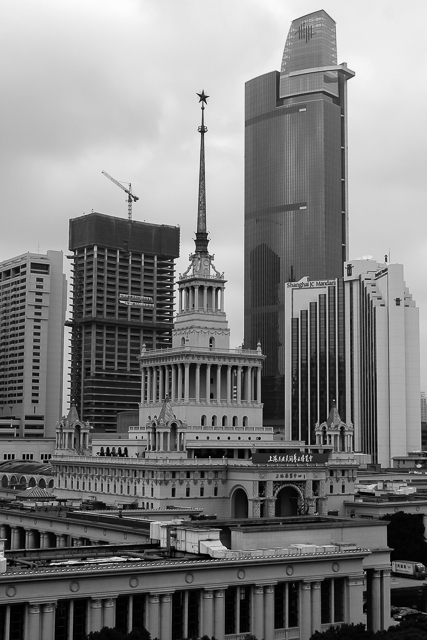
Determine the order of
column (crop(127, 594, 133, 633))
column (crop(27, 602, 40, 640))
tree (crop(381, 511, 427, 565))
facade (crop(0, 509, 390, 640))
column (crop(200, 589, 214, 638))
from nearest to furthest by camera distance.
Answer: column (crop(27, 602, 40, 640)) < facade (crop(0, 509, 390, 640)) < column (crop(127, 594, 133, 633)) < column (crop(200, 589, 214, 638)) < tree (crop(381, 511, 427, 565))

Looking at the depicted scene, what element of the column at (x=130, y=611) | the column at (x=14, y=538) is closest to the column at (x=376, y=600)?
the column at (x=130, y=611)

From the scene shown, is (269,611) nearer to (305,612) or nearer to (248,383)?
(305,612)

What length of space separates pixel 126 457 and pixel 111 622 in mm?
94911

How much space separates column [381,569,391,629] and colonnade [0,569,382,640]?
112 cm

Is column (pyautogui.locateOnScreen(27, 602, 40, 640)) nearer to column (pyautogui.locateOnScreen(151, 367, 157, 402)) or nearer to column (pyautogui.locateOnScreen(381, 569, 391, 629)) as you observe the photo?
column (pyautogui.locateOnScreen(381, 569, 391, 629))

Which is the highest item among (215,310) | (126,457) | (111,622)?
(215,310)

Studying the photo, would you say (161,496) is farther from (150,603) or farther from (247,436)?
(150,603)

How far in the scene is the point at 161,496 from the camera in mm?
167125

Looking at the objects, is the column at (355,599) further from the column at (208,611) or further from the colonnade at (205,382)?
the colonnade at (205,382)

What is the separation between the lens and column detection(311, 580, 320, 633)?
99812 millimetres

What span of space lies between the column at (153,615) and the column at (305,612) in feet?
47.6

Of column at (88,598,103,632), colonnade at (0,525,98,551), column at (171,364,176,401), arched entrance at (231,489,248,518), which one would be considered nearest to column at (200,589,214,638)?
column at (88,598,103,632)

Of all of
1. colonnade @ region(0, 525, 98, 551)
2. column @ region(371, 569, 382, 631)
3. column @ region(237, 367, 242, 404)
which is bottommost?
column @ region(371, 569, 382, 631)

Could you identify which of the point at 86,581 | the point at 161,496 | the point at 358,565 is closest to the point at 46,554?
the point at 86,581
